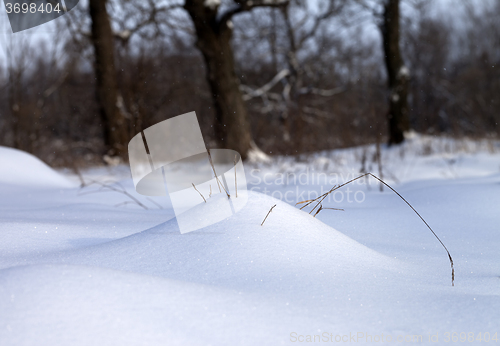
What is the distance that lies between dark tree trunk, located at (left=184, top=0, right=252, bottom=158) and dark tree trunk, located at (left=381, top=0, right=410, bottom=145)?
9.90 feet

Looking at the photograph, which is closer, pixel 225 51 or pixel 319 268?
pixel 319 268

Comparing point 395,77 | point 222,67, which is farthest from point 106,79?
point 395,77

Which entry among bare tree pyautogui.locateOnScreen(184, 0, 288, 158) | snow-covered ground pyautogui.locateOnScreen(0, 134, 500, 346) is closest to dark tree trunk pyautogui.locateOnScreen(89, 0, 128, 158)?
bare tree pyautogui.locateOnScreen(184, 0, 288, 158)

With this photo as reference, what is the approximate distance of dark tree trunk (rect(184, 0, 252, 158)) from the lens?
550cm

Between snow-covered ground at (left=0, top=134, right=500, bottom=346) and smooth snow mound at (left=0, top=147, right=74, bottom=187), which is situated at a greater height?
snow-covered ground at (left=0, top=134, right=500, bottom=346)

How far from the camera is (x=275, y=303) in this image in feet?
2.33

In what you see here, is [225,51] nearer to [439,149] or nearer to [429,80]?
[439,149]

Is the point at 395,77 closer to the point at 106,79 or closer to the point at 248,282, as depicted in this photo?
the point at 106,79

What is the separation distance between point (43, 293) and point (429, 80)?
65.4ft

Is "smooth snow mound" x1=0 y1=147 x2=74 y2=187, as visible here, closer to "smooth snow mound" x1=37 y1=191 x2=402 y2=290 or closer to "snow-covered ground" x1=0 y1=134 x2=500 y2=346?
"snow-covered ground" x1=0 y1=134 x2=500 y2=346

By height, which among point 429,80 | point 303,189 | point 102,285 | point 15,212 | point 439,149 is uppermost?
point 102,285

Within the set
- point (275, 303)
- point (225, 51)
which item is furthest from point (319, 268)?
point (225, 51)

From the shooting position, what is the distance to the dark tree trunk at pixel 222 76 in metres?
5.50

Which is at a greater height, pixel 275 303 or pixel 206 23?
pixel 206 23
